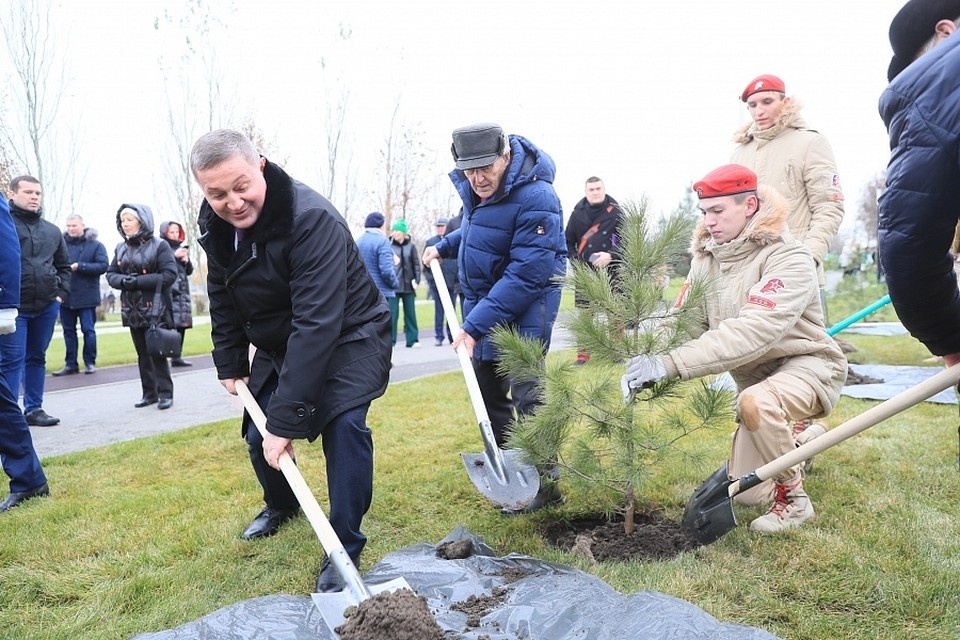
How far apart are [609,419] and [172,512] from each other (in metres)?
2.39

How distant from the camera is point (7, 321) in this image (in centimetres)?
373

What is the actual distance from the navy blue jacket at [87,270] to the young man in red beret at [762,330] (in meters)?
7.73

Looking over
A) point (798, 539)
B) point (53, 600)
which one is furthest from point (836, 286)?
point (53, 600)

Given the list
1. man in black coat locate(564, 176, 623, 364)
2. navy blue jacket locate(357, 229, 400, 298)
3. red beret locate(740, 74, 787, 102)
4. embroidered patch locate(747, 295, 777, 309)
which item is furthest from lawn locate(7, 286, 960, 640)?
navy blue jacket locate(357, 229, 400, 298)

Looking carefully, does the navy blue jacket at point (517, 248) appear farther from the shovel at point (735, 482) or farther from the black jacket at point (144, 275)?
the black jacket at point (144, 275)

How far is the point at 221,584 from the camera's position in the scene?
2932 millimetres

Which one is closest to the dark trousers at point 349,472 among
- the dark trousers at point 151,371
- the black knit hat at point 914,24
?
the black knit hat at point 914,24

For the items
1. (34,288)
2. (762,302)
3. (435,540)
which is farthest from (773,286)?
(34,288)

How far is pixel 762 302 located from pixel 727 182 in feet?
1.79

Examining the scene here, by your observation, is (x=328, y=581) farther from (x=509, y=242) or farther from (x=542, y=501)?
(x=509, y=242)

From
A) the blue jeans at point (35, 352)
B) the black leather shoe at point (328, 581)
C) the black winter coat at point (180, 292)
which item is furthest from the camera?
the black winter coat at point (180, 292)

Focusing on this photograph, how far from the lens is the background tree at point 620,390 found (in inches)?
116

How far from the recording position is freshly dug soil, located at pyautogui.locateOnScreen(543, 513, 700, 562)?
302cm

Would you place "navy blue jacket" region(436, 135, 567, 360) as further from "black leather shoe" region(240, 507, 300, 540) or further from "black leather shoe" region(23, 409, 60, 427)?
"black leather shoe" region(23, 409, 60, 427)
